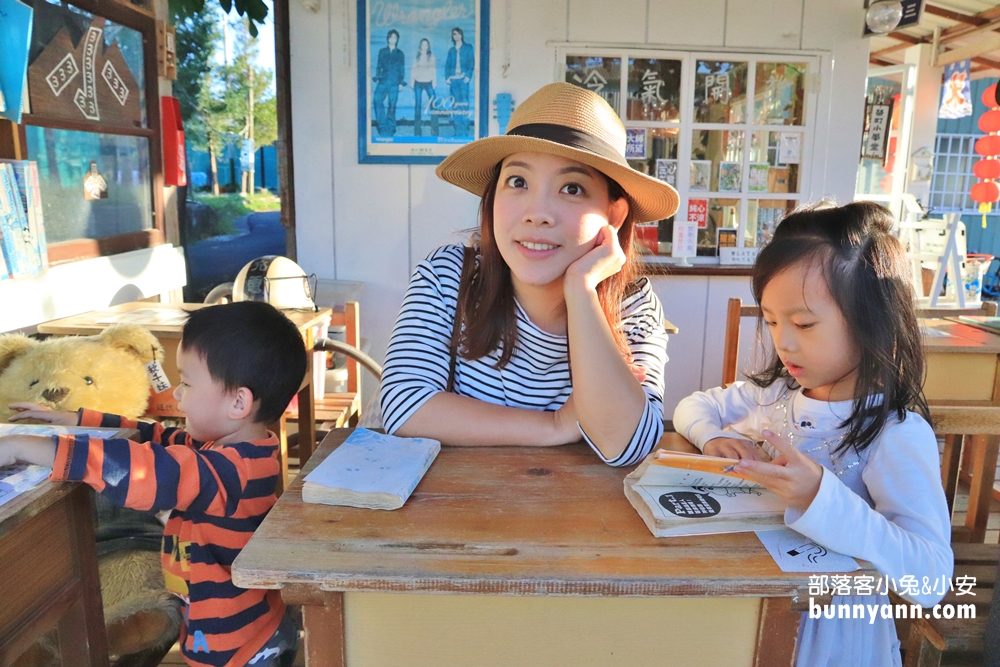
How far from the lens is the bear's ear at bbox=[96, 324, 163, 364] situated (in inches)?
74.9

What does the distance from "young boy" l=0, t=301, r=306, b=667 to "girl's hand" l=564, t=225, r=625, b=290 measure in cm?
64

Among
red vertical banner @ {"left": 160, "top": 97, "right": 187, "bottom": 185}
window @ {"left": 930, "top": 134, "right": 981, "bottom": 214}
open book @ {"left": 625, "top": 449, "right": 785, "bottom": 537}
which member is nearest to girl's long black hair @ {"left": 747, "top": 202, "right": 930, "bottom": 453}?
open book @ {"left": 625, "top": 449, "right": 785, "bottom": 537}

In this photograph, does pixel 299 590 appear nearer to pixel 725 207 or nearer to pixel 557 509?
pixel 557 509

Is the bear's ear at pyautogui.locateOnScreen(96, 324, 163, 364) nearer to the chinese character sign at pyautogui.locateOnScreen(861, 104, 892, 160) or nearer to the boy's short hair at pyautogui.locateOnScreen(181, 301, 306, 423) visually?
the boy's short hair at pyautogui.locateOnScreen(181, 301, 306, 423)

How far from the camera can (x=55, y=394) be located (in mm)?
1686

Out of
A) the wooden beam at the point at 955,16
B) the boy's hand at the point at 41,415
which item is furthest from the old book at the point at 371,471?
the wooden beam at the point at 955,16

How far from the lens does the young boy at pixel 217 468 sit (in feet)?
3.80

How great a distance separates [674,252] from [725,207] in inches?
19.6

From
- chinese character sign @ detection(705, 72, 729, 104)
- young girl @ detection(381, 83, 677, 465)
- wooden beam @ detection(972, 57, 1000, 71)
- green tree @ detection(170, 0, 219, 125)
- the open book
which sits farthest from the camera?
wooden beam @ detection(972, 57, 1000, 71)

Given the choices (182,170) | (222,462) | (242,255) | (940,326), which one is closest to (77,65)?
(182,170)

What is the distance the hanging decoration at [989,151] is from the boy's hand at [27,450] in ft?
22.2

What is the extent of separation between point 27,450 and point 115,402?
803 millimetres

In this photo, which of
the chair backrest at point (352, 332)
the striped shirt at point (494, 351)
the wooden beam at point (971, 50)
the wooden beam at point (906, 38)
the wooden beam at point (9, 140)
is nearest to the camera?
the striped shirt at point (494, 351)

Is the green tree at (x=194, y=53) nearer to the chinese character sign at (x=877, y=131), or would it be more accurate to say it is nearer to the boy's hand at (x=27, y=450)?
the boy's hand at (x=27, y=450)
